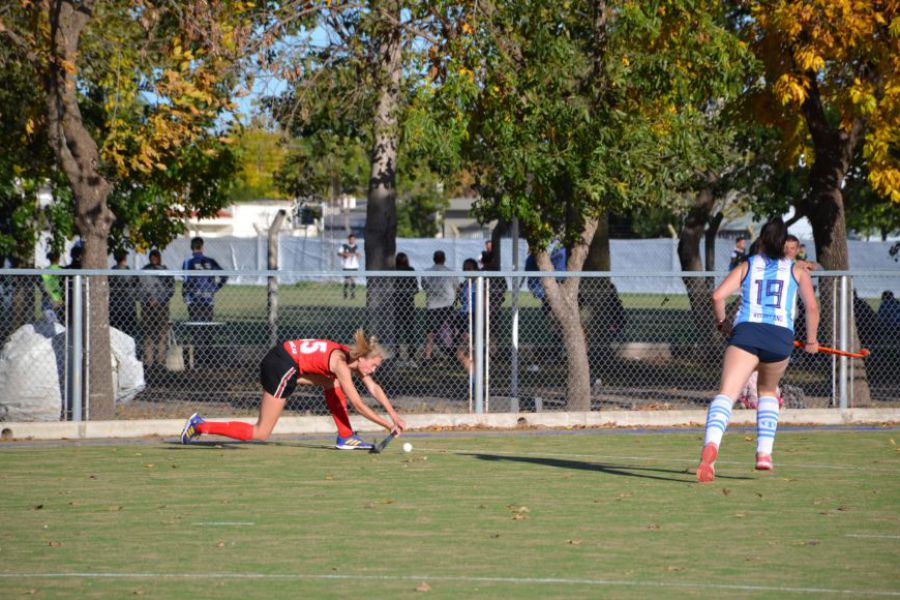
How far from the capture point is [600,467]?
11695mm

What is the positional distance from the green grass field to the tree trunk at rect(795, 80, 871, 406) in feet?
9.51

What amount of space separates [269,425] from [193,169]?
9871 mm

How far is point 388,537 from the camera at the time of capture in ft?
27.2

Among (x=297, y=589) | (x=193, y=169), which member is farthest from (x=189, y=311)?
(x=297, y=589)

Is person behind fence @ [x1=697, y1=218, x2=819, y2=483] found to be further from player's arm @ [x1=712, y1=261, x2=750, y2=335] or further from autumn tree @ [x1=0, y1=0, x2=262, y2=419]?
autumn tree @ [x1=0, y1=0, x2=262, y2=419]

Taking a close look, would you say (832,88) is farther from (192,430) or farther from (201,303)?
(192,430)

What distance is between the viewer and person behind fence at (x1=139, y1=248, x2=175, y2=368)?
1770cm

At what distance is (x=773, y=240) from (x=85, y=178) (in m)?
7.85

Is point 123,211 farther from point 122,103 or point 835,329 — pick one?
point 835,329

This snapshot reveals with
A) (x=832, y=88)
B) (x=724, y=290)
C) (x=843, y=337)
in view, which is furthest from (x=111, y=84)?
(x=724, y=290)

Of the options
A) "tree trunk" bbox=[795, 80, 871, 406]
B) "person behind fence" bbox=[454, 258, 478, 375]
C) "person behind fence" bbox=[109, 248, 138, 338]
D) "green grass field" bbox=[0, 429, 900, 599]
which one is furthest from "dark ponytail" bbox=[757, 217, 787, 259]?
"person behind fence" bbox=[109, 248, 138, 338]

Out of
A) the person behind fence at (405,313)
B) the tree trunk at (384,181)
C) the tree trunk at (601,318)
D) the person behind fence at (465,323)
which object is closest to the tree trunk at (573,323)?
the tree trunk at (601,318)

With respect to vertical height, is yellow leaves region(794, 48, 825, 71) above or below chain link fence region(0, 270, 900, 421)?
above

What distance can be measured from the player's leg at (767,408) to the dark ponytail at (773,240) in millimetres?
833
